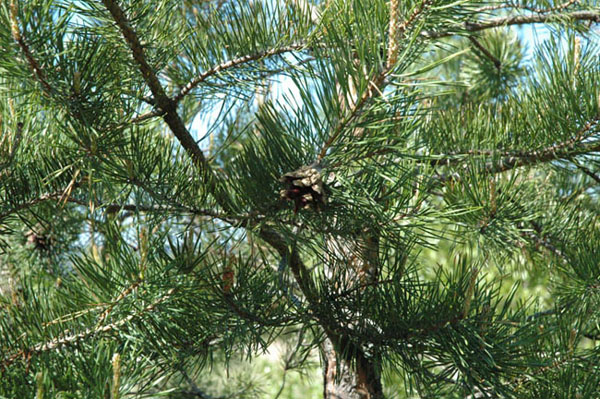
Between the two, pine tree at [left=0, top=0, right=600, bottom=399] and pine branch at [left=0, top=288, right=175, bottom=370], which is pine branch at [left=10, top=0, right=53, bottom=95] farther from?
pine branch at [left=0, top=288, right=175, bottom=370]

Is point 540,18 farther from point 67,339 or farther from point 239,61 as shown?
point 67,339

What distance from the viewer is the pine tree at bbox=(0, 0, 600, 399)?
530mm

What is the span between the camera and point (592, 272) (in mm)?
881

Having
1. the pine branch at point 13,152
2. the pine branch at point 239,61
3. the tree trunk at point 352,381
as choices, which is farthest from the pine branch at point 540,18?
the pine branch at point 13,152

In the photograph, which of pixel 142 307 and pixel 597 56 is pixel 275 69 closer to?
pixel 142 307

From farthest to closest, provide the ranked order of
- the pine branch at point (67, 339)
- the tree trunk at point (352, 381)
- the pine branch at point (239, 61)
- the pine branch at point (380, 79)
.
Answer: the tree trunk at point (352, 381), the pine branch at point (239, 61), the pine branch at point (67, 339), the pine branch at point (380, 79)

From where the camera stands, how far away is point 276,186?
57 cm

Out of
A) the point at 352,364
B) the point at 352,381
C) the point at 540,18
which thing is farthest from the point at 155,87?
the point at 540,18

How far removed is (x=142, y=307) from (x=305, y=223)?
0.56ft

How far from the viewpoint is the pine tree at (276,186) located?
0.53 metres

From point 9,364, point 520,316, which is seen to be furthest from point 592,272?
point 9,364

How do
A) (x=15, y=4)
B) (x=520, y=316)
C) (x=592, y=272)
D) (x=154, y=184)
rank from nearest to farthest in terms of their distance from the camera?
(x=15, y=4) → (x=154, y=184) → (x=520, y=316) → (x=592, y=272)

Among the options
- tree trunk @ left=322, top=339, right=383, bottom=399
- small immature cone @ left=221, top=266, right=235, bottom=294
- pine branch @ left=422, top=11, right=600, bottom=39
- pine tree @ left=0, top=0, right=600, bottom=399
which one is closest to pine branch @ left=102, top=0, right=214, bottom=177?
pine tree @ left=0, top=0, right=600, bottom=399

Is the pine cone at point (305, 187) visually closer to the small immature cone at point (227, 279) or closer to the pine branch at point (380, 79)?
the pine branch at point (380, 79)
